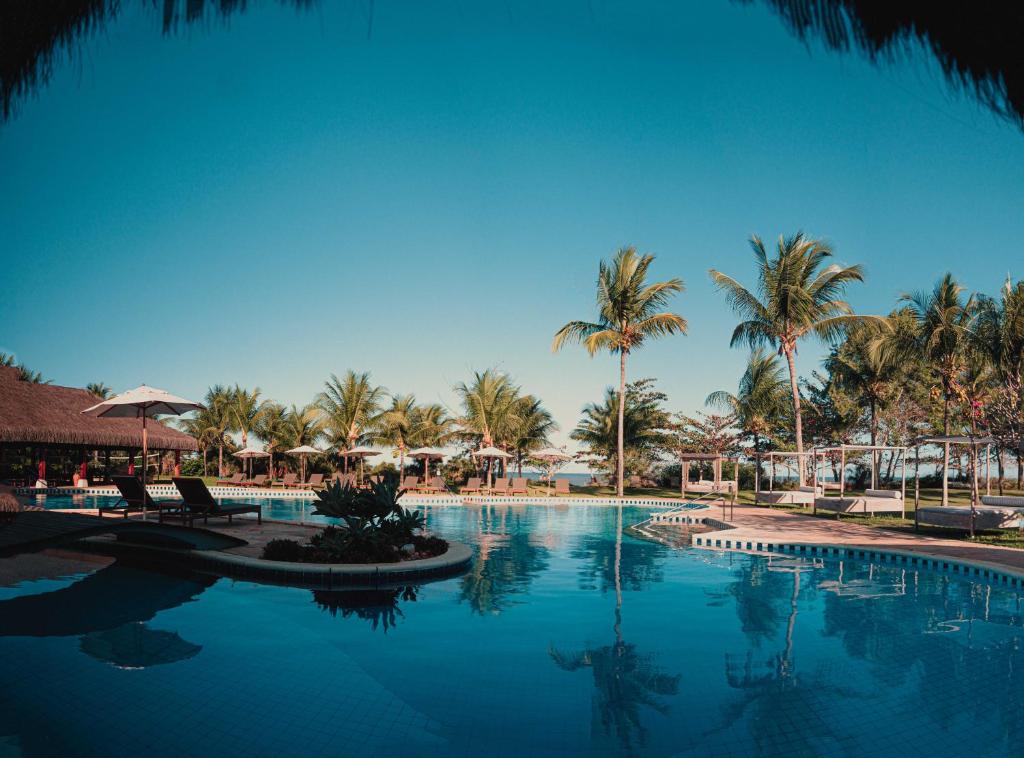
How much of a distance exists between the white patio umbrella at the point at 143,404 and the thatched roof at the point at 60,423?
9.95 metres

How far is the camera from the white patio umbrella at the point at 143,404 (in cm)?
1192

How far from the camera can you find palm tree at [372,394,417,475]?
28.4 meters

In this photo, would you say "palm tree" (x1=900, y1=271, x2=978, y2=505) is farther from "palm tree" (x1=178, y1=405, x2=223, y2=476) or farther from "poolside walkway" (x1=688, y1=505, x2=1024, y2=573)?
"palm tree" (x1=178, y1=405, x2=223, y2=476)

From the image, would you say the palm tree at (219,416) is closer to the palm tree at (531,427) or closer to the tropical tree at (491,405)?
the tropical tree at (491,405)

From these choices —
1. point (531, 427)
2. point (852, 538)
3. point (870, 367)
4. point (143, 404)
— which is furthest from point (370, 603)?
point (870, 367)

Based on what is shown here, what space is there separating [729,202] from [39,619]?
72.8ft

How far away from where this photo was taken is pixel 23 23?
2957mm

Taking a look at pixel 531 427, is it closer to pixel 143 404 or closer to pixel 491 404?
pixel 491 404

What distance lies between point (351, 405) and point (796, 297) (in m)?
19.4

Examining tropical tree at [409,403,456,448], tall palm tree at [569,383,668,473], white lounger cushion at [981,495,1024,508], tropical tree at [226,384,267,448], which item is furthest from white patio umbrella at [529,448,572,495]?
tropical tree at [226,384,267,448]

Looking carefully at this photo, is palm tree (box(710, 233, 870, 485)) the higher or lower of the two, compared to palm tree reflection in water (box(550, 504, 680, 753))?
higher

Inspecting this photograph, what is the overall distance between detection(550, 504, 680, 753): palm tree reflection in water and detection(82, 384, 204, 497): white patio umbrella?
956cm

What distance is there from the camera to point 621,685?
16.5ft

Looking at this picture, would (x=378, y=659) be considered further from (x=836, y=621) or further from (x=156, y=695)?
(x=836, y=621)
